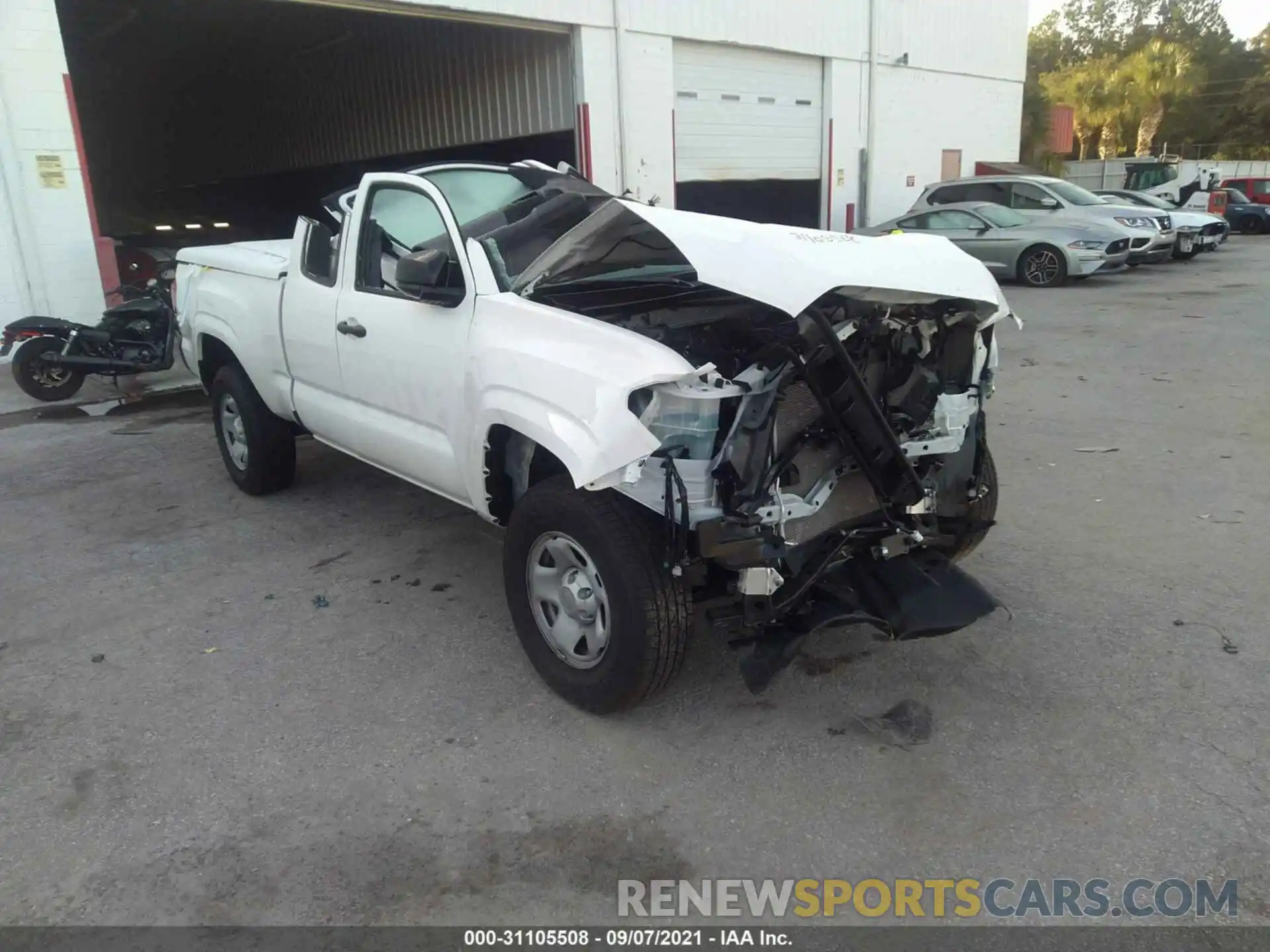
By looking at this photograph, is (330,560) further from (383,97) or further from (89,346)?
(383,97)

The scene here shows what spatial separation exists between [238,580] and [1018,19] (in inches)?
953

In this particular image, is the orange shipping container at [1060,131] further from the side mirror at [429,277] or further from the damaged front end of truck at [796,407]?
the side mirror at [429,277]

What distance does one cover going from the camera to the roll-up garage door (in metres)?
16.0

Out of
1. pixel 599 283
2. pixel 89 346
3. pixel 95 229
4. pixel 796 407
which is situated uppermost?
pixel 95 229

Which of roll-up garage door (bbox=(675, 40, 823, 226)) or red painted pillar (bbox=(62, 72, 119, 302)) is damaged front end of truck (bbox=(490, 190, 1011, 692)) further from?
roll-up garage door (bbox=(675, 40, 823, 226))

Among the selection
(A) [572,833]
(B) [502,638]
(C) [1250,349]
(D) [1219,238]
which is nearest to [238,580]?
(B) [502,638]

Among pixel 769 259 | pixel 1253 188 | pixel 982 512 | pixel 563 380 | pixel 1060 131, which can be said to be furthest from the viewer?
pixel 1060 131

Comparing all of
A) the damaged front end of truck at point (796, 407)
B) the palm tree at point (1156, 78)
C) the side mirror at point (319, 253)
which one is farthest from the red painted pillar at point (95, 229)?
the palm tree at point (1156, 78)

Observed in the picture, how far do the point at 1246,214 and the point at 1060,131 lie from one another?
12426 millimetres

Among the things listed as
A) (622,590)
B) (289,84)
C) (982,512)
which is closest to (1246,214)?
(289,84)

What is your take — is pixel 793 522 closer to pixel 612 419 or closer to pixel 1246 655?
pixel 612 419

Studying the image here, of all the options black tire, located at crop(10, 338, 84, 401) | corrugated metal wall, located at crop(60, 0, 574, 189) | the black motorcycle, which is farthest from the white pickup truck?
corrugated metal wall, located at crop(60, 0, 574, 189)

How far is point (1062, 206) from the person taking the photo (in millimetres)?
15578

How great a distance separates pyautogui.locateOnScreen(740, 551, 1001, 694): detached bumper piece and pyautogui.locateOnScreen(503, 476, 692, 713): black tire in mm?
285
